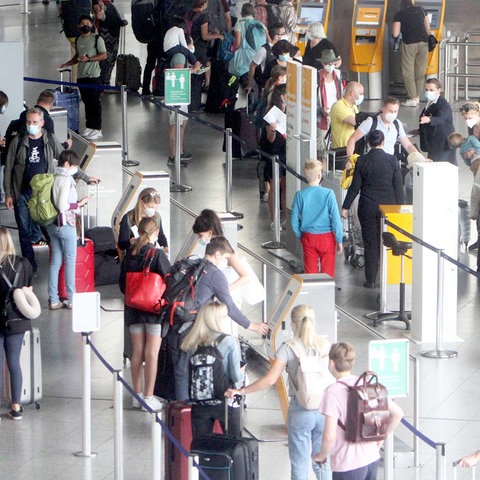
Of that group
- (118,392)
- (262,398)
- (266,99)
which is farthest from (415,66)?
(118,392)

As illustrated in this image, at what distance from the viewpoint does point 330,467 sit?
345 inches

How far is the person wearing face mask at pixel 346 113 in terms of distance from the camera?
51.9 ft

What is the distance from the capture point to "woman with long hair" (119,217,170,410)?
10906 mm

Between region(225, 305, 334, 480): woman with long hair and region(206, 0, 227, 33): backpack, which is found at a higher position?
region(206, 0, 227, 33): backpack

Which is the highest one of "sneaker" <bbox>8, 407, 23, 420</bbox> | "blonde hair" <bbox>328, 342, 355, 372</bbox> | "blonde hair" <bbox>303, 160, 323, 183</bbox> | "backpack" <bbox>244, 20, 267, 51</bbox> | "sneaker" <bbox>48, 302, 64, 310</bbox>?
"backpack" <bbox>244, 20, 267, 51</bbox>

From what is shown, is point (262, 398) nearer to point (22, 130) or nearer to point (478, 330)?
point (478, 330)

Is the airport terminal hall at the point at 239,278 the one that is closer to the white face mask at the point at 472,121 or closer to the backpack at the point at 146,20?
the white face mask at the point at 472,121

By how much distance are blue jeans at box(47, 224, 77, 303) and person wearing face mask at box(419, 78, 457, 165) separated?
4.27m

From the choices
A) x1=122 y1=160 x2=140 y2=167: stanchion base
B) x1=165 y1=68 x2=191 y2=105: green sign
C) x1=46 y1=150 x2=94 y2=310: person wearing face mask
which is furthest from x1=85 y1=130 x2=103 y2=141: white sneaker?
x1=46 y1=150 x2=94 y2=310: person wearing face mask

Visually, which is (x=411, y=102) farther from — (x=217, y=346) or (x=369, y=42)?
(x=217, y=346)

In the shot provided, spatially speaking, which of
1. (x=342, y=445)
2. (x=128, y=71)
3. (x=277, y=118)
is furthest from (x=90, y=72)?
(x=342, y=445)

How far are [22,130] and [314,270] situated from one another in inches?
124

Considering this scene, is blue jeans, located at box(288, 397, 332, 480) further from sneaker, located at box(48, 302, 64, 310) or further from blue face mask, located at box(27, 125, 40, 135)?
blue face mask, located at box(27, 125, 40, 135)

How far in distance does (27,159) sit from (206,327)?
5.40 metres
